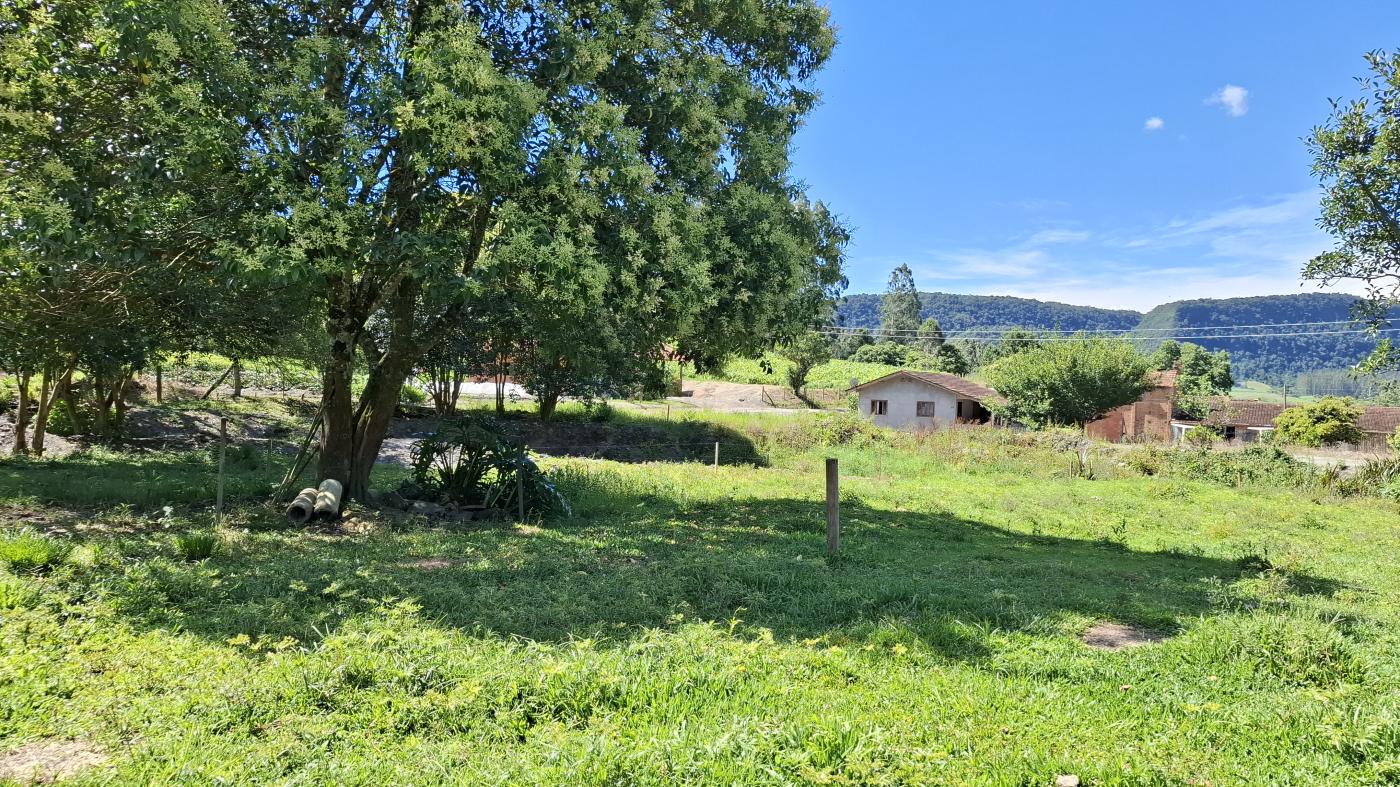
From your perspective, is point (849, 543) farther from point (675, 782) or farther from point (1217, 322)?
point (1217, 322)

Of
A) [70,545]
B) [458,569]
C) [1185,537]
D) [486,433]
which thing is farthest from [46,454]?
[1185,537]

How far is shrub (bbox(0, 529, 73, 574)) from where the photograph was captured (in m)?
5.99

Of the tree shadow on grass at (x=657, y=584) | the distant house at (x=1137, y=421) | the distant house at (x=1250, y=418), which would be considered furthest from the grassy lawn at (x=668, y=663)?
the distant house at (x=1250, y=418)

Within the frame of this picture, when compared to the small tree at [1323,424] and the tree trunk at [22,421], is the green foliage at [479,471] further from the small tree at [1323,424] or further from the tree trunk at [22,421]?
the small tree at [1323,424]

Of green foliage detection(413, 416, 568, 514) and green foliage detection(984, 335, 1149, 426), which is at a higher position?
green foliage detection(984, 335, 1149, 426)

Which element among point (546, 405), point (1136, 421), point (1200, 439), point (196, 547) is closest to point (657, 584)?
point (196, 547)

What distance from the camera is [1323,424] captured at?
34312 mm

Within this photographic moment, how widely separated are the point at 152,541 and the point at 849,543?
8.16 meters

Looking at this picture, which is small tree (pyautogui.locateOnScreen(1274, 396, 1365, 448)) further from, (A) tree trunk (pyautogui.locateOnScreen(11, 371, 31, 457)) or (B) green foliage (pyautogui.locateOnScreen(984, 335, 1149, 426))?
(A) tree trunk (pyautogui.locateOnScreen(11, 371, 31, 457))

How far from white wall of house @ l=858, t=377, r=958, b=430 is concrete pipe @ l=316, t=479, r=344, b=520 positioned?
37339 millimetres

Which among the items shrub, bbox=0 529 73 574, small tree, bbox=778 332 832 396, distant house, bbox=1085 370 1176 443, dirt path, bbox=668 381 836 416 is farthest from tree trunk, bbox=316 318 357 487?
distant house, bbox=1085 370 1176 443

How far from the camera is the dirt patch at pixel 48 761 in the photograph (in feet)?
10.4

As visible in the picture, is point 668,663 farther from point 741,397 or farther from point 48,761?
point 741,397

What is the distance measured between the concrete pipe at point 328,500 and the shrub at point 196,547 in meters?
2.60
